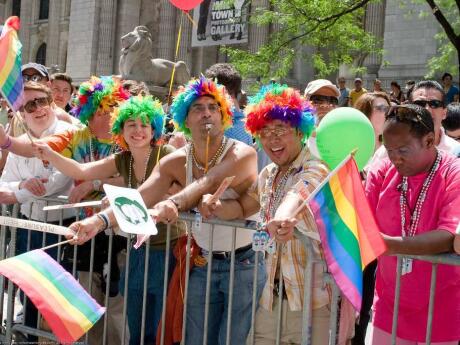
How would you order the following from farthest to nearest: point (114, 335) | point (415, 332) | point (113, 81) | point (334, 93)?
point (334, 93) < point (113, 81) < point (114, 335) < point (415, 332)

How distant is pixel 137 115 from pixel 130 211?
1320 mm

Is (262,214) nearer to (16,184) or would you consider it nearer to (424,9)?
(16,184)

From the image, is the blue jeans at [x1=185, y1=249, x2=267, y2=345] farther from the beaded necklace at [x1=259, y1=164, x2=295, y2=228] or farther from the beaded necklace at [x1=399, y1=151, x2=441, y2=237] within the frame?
the beaded necklace at [x1=399, y1=151, x2=441, y2=237]

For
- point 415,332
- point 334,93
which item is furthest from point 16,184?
point 415,332

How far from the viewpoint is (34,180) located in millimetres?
5539

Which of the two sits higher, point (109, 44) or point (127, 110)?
point (109, 44)

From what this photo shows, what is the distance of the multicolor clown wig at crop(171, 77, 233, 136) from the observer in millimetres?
4605

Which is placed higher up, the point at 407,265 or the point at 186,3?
the point at 186,3

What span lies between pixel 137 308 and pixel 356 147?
215cm

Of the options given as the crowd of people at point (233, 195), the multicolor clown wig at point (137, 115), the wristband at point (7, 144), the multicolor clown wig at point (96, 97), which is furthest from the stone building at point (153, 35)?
the wristband at point (7, 144)

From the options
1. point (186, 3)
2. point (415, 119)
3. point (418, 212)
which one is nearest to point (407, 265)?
point (418, 212)

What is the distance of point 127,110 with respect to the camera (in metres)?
5.13

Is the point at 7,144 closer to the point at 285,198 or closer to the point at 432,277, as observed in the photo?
the point at 285,198

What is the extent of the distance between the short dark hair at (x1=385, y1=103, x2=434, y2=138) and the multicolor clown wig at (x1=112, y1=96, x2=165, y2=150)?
2111mm
